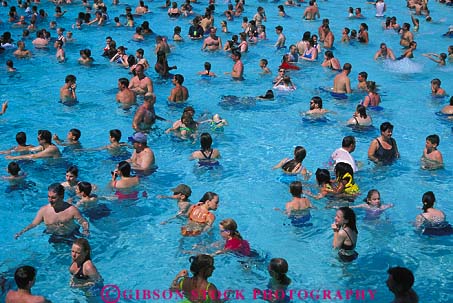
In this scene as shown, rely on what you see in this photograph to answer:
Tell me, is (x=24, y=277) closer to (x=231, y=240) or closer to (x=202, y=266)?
(x=202, y=266)

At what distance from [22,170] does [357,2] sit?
23.9 m

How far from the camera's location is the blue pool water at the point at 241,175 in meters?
8.57

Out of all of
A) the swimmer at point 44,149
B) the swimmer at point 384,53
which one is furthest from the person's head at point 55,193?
the swimmer at point 384,53

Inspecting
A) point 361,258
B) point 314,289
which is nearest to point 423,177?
point 361,258

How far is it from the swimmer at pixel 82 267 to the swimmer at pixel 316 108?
806 centimetres

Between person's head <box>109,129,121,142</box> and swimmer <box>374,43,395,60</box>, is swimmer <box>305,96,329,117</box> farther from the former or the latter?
swimmer <box>374,43,395,60</box>

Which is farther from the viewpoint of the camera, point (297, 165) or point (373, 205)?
point (297, 165)

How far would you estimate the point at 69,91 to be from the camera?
15.3 m

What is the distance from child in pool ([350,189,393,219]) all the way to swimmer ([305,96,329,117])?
466 cm

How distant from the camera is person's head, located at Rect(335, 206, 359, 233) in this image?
25.8ft

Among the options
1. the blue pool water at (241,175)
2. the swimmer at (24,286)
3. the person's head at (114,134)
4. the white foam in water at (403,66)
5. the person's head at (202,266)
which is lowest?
the blue pool water at (241,175)

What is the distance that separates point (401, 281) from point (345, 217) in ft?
5.20

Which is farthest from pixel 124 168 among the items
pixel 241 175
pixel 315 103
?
pixel 315 103

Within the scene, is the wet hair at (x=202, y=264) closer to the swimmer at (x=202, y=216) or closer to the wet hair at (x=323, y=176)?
the swimmer at (x=202, y=216)
